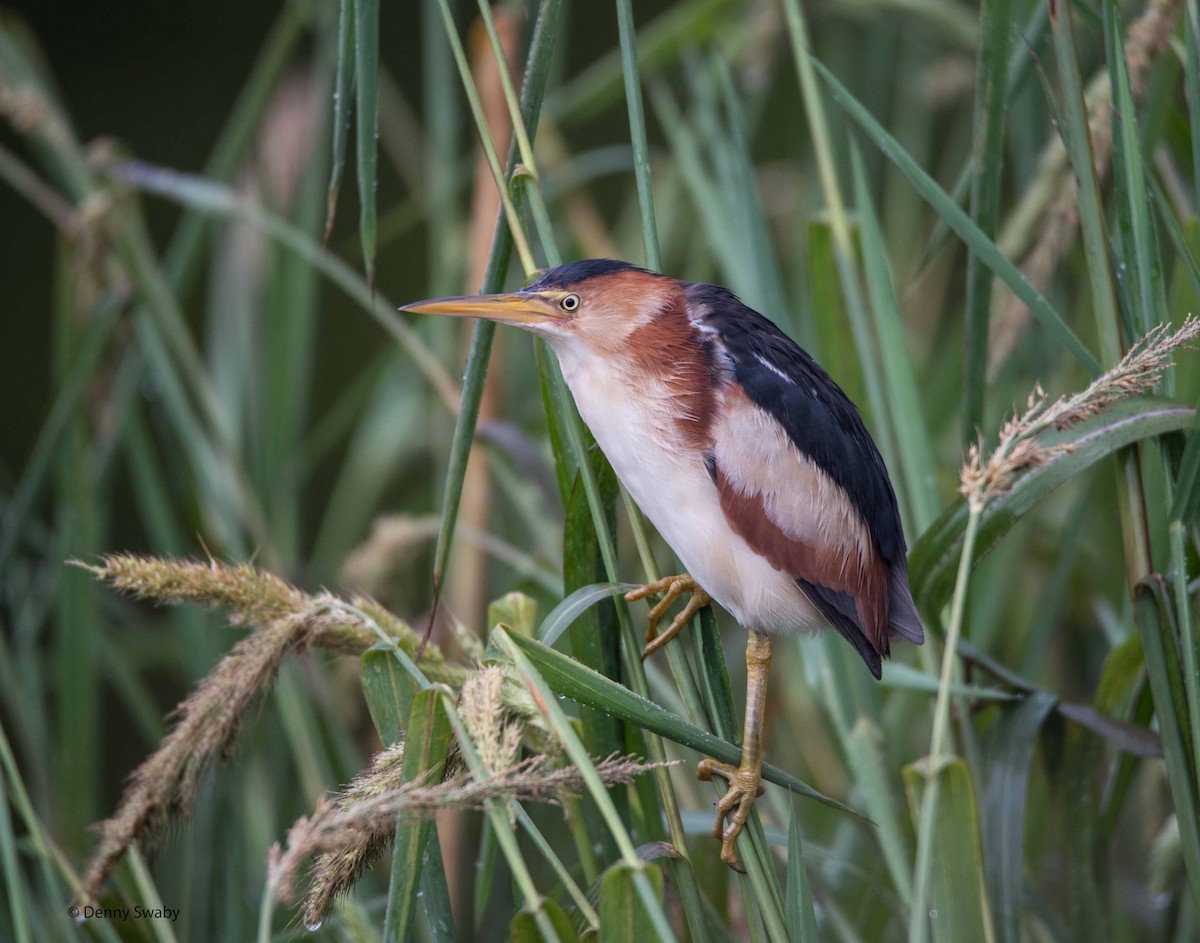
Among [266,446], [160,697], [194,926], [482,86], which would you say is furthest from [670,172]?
[160,697]

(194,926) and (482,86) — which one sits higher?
(482,86)

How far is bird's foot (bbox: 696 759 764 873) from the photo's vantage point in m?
1.01

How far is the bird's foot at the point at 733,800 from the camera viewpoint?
39.9 inches

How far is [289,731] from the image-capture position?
1.53 meters

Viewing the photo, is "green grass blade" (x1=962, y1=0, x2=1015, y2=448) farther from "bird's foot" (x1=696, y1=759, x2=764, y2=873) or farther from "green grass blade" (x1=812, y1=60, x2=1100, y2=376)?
"bird's foot" (x1=696, y1=759, x2=764, y2=873)

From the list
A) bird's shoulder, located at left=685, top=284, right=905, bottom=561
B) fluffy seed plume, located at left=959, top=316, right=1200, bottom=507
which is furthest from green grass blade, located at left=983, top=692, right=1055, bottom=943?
fluffy seed plume, located at left=959, top=316, right=1200, bottom=507

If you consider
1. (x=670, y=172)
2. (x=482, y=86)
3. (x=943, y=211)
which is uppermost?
(x=482, y=86)

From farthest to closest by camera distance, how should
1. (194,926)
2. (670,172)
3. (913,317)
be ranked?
(913,317) < (670,172) < (194,926)

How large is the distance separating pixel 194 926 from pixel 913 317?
1884 millimetres

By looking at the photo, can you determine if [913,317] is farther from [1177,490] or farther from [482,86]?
[1177,490]

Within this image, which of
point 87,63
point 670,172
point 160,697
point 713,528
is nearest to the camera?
point 713,528

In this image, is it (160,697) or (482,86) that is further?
(160,697)

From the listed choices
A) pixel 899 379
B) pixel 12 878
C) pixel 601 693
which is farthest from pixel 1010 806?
pixel 12 878

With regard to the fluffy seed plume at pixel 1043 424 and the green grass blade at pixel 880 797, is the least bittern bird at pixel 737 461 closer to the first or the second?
the green grass blade at pixel 880 797
